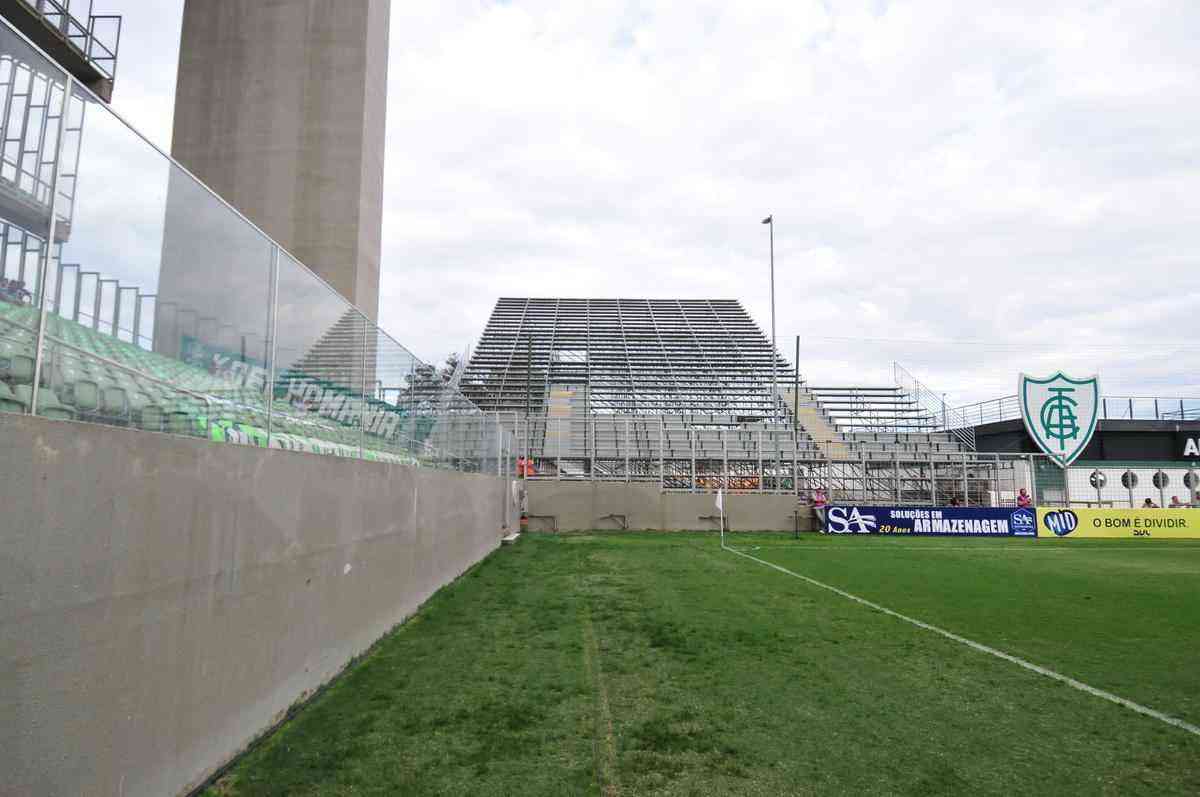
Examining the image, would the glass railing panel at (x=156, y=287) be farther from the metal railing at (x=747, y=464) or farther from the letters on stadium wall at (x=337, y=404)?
the metal railing at (x=747, y=464)

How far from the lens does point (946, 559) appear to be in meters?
15.0

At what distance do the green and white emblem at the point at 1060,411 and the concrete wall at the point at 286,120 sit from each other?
71.1 feet

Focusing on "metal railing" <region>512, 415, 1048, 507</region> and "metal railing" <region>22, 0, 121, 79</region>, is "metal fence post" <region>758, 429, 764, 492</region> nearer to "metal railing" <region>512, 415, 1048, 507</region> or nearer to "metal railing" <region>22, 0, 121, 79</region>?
"metal railing" <region>512, 415, 1048, 507</region>

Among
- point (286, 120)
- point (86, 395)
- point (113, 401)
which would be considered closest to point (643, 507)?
point (286, 120)

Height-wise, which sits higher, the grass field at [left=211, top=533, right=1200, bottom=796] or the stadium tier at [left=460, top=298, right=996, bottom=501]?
the stadium tier at [left=460, top=298, right=996, bottom=501]

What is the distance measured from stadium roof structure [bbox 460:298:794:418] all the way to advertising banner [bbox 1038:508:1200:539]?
12459mm

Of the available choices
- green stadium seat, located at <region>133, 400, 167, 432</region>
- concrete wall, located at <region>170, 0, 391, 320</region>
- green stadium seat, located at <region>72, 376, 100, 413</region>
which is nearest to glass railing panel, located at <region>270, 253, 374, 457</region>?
green stadium seat, located at <region>133, 400, 167, 432</region>

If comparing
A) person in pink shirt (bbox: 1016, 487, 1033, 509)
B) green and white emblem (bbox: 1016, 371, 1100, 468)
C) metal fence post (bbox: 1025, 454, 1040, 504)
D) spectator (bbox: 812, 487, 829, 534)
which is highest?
green and white emblem (bbox: 1016, 371, 1100, 468)

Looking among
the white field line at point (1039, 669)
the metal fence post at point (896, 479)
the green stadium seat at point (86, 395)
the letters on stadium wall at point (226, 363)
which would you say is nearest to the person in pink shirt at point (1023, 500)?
the metal fence post at point (896, 479)

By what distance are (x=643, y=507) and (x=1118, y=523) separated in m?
14.8

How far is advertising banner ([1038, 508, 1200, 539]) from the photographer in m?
22.8

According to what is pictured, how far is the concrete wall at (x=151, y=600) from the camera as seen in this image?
86.7 inches

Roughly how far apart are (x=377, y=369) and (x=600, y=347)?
116 ft

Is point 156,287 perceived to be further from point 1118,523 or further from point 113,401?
point 1118,523
